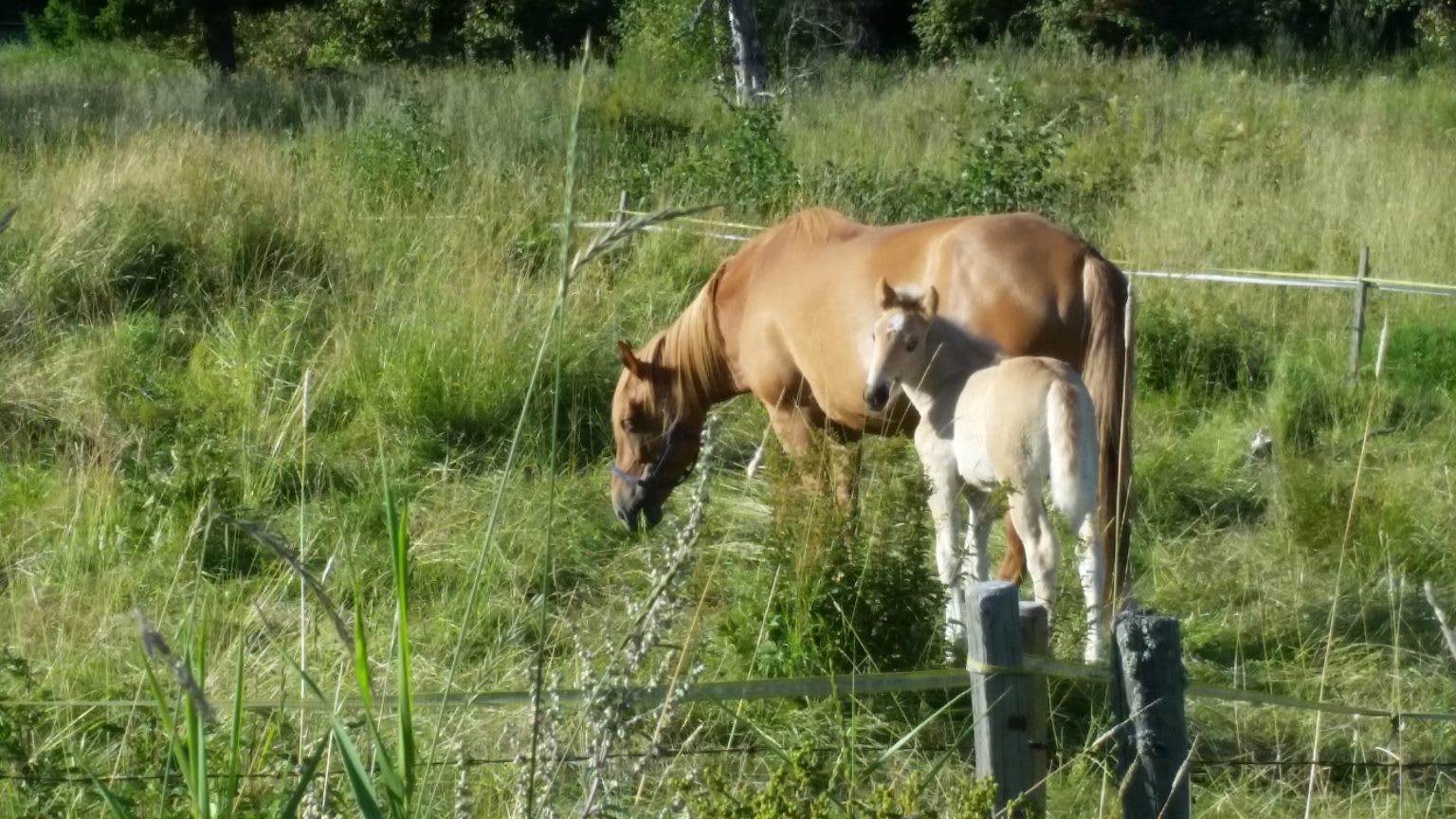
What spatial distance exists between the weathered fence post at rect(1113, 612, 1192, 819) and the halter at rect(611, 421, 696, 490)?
398cm

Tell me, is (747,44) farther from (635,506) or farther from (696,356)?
(635,506)

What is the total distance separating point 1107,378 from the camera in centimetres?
502

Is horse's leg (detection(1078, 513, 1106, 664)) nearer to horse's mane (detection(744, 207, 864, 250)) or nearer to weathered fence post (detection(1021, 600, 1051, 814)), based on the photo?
weathered fence post (detection(1021, 600, 1051, 814))

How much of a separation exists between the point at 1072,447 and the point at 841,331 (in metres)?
1.47

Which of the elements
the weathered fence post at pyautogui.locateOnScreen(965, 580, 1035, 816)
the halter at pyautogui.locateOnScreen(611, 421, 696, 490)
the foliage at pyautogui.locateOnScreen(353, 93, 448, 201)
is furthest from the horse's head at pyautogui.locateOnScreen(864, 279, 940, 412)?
the foliage at pyautogui.locateOnScreen(353, 93, 448, 201)

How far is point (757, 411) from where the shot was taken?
319 inches

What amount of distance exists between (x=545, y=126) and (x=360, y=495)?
282 inches

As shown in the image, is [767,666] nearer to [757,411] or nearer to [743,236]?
[757,411]

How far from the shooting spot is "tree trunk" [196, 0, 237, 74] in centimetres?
2844

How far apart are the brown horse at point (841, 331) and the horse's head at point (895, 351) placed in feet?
1.18

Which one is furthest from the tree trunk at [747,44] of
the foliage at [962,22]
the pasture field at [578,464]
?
the foliage at [962,22]

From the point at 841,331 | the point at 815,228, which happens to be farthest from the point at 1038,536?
the point at 815,228

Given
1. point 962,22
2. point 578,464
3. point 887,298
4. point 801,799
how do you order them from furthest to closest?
point 962,22
point 578,464
point 887,298
point 801,799

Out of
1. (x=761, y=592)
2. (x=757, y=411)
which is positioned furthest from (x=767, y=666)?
(x=757, y=411)
